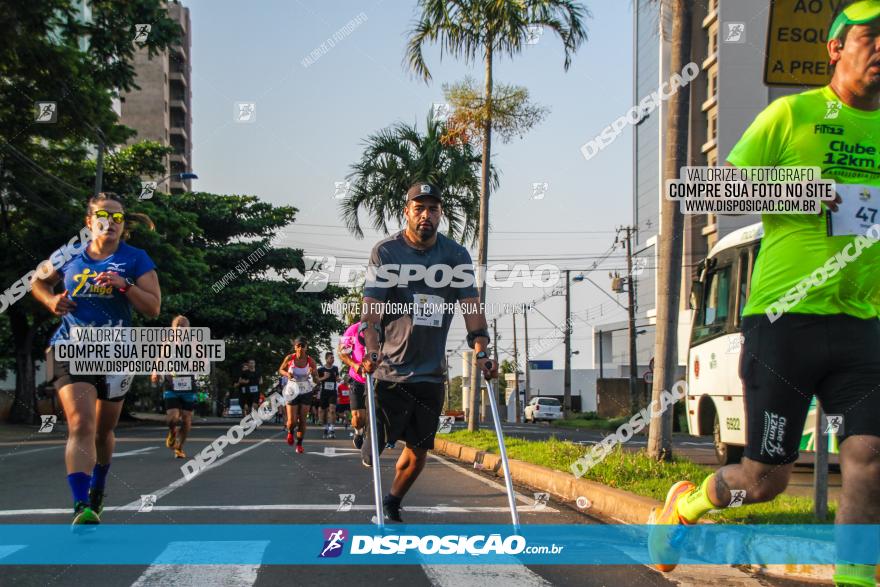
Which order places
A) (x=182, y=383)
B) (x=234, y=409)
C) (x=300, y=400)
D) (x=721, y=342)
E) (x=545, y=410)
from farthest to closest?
1. (x=234, y=409)
2. (x=545, y=410)
3. (x=300, y=400)
4. (x=182, y=383)
5. (x=721, y=342)

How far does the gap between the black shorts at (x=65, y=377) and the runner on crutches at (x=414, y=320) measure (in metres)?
1.68

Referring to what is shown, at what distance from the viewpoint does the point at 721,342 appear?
12.5 meters

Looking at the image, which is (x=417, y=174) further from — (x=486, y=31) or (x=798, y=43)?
(x=798, y=43)

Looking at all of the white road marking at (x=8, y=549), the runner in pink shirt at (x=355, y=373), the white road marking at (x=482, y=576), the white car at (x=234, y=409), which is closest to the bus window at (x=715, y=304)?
the runner in pink shirt at (x=355, y=373)

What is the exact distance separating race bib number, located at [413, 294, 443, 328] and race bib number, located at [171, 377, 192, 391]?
8.38 meters

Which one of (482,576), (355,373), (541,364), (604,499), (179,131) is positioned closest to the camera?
(482,576)

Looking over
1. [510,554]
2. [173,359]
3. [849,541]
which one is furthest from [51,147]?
[849,541]

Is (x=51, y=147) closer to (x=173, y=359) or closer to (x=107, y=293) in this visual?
(x=173, y=359)

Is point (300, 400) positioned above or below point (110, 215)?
below

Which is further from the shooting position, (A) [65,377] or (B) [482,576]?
(A) [65,377]

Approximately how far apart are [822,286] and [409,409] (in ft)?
9.14

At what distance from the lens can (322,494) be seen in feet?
28.2

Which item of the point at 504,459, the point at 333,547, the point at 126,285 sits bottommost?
the point at 333,547

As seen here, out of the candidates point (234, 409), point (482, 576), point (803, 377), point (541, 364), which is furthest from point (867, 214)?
point (541, 364)
